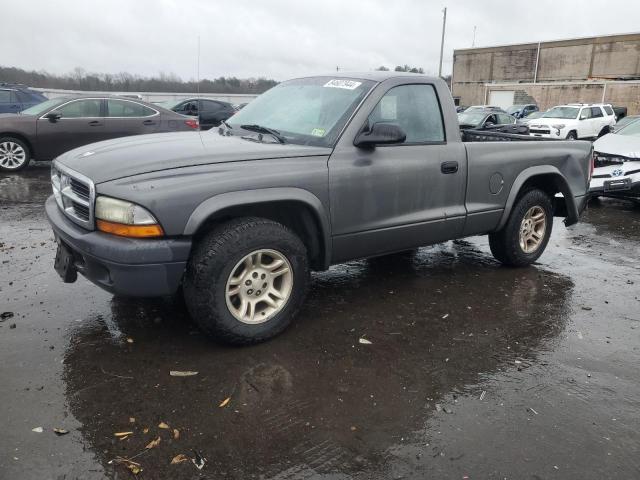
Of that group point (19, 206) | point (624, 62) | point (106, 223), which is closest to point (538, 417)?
point (106, 223)

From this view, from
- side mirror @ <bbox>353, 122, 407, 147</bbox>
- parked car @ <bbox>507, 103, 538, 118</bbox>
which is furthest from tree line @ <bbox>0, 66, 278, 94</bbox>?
side mirror @ <bbox>353, 122, 407, 147</bbox>

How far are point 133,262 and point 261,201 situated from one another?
0.85m

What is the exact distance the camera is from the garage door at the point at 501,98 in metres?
50.5

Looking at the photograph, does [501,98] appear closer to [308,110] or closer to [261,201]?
[308,110]

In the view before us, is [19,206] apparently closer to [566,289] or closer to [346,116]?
[346,116]

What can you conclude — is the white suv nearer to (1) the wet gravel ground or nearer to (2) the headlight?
(1) the wet gravel ground

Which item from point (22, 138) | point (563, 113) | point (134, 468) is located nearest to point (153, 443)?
point (134, 468)

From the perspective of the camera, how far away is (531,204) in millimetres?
5230

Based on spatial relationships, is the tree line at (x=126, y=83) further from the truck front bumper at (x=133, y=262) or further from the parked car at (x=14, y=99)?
the truck front bumper at (x=133, y=262)

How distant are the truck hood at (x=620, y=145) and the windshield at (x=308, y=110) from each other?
256 inches

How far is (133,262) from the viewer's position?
119 inches

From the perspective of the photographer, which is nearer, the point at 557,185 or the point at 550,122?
the point at 557,185

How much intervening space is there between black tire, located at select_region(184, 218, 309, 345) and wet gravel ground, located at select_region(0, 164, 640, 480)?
163 millimetres

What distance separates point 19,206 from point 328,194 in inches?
221
